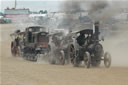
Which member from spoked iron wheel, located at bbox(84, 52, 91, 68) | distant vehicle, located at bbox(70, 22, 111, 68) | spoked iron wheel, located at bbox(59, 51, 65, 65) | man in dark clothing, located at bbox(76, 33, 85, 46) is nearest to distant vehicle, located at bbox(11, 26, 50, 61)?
spoked iron wheel, located at bbox(59, 51, 65, 65)

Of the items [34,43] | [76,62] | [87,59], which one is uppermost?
[34,43]

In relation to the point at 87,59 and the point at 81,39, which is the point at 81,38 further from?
the point at 87,59

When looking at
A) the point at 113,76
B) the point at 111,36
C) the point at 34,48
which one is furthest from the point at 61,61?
the point at 111,36

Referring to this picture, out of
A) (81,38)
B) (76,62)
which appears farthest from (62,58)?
(81,38)

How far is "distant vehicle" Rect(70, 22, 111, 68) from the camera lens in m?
18.8

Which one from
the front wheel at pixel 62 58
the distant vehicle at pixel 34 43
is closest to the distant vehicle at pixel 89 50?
the front wheel at pixel 62 58

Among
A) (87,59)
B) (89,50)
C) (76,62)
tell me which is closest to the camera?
(87,59)

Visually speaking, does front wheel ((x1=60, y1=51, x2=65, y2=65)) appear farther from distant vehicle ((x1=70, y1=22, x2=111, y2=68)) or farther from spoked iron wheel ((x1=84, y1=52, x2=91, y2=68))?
spoked iron wheel ((x1=84, y1=52, x2=91, y2=68))

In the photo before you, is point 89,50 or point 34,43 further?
point 34,43

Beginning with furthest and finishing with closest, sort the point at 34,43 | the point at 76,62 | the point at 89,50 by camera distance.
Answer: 1. the point at 34,43
2. the point at 76,62
3. the point at 89,50

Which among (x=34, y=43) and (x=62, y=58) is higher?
(x=34, y=43)

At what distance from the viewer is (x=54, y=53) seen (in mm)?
22344

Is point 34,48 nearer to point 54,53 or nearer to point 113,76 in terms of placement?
point 54,53

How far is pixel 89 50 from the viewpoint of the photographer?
744 inches
